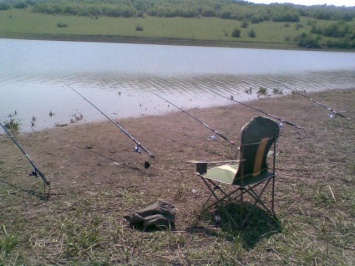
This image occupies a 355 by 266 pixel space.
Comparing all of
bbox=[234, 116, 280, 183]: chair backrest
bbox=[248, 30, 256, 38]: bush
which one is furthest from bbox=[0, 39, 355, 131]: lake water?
bbox=[248, 30, 256, 38]: bush

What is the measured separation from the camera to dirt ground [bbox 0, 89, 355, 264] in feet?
13.0

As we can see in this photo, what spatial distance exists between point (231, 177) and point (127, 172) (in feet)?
5.99

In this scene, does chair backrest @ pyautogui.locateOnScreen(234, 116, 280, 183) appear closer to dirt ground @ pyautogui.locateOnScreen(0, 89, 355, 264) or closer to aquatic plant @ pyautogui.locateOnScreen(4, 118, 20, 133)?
dirt ground @ pyautogui.locateOnScreen(0, 89, 355, 264)

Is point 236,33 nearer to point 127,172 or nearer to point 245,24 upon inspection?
point 245,24

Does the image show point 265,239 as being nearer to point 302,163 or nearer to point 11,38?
point 302,163

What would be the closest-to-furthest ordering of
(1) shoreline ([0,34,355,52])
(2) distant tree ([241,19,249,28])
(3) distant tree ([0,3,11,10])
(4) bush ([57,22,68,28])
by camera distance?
(1) shoreline ([0,34,355,52]), (4) bush ([57,22,68,28]), (3) distant tree ([0,3,11,10]), (2) distant tree ([241,19,249,28])

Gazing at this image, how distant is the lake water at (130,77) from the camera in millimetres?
10586

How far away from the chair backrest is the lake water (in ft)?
18.2

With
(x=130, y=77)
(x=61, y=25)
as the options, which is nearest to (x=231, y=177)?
(x=130, y=77)

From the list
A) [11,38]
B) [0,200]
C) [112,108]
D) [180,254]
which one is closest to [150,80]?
[112,108]

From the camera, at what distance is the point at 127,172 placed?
5.55 meters

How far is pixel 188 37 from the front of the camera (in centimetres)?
3262

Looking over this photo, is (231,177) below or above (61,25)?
above

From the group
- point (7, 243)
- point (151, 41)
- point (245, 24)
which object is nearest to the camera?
point (7, 243)
